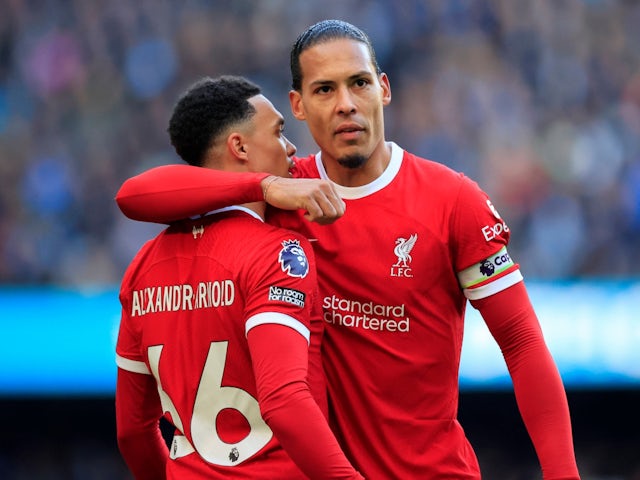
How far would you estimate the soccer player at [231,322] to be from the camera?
2596 mm

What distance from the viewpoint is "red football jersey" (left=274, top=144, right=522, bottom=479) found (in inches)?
125

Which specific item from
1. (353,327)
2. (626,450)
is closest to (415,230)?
(353,327)

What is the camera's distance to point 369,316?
3.21 m

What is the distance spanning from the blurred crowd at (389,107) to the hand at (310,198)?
195 inches

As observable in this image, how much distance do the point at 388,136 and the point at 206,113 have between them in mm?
5632

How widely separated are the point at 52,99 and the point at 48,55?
0.48 m

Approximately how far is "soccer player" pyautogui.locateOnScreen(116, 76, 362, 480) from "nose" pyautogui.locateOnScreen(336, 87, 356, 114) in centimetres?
20

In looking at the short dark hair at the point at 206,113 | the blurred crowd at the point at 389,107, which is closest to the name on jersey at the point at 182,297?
the short dark hair at the point at 206,113

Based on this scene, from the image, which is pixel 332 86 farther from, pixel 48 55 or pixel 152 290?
pixel 48 55

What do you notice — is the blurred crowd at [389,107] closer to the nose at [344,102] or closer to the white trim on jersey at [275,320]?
the nose at [344,102]

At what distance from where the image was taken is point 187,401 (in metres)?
2.87

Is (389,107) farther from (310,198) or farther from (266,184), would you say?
(310,198)

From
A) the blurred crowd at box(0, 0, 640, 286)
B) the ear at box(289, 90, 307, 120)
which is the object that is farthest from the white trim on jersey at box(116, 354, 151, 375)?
the blurred crowd at box(0, 0, 640, 286)

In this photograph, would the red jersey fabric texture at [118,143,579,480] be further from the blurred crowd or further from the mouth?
the blurred crowd
